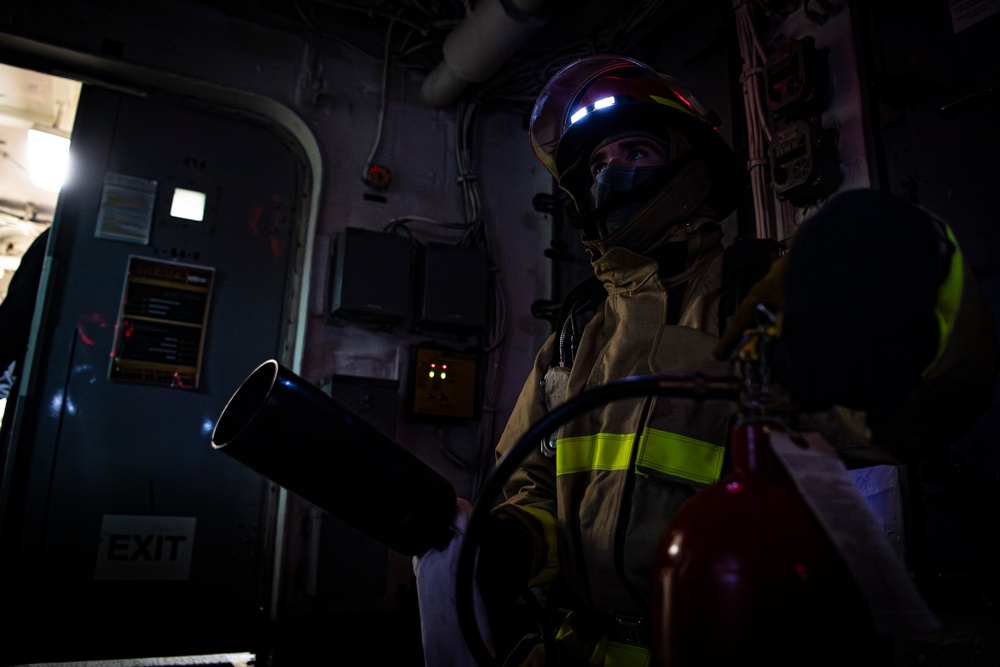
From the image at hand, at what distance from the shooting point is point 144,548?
257cm

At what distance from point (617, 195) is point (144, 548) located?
92.1 inches

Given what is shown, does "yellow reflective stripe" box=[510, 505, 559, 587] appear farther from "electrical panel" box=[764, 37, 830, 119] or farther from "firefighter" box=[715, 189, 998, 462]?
"electrical panel" box=[764, 37, 830, 119]

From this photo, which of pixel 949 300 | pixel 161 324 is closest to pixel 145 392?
pixel 161 324

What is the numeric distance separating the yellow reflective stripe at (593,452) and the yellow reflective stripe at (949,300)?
23.5 inches

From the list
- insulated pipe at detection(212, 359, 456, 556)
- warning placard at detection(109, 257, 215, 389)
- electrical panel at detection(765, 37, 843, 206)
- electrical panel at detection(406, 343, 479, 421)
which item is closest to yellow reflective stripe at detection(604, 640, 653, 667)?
insulated pipe at detection(212, 359, 456, 556)

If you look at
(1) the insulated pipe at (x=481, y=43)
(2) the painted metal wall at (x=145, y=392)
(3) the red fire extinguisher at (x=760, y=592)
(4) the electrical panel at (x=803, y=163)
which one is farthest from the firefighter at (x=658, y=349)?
(2) the painted metal wall at (x=145, y=392)

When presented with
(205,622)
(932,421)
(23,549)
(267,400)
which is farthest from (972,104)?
(23,549)

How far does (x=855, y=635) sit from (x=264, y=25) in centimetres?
345

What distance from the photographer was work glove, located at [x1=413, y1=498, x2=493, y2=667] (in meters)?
0.90

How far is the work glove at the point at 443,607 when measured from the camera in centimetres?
90

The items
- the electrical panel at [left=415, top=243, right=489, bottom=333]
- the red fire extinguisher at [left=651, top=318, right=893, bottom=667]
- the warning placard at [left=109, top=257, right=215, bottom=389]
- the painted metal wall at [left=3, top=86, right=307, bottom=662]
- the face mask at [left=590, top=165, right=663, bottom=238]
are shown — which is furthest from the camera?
the electrical panel at [left=415, top=243, right=489, bottom=333]

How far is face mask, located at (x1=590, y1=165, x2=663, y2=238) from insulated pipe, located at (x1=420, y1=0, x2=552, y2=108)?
1.49m

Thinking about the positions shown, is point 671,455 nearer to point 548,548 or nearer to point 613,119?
point 548,548

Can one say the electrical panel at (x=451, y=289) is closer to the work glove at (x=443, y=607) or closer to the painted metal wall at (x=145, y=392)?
the painted metal wall at (x=145, y=392)
